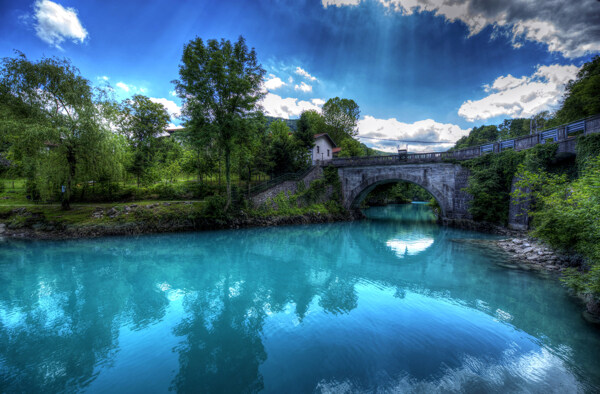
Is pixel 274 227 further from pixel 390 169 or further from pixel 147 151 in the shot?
pixel 147 151

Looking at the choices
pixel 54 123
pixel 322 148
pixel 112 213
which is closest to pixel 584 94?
pixel 322 148

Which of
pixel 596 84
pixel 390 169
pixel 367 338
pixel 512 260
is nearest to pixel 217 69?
pixel 390 169

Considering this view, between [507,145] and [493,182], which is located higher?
[507,145]

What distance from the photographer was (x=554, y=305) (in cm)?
741

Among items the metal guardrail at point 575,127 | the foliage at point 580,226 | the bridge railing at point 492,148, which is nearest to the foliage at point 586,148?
the bridge railing at point 492,148

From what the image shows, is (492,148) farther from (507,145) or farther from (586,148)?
(586,148)

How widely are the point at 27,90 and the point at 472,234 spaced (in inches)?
1350

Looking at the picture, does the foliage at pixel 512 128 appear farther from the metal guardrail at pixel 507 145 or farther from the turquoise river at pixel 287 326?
the turquoise river at pixel 287 326

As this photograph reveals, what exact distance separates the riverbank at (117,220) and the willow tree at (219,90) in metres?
2.28

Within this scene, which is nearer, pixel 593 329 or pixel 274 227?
pixel 593 329

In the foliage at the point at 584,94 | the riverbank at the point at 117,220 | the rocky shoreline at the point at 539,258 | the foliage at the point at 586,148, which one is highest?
the foliage at the point at 584,94

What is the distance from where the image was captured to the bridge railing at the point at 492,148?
12.6 m

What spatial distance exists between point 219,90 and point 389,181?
18968 mm

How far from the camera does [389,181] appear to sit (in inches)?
1041
